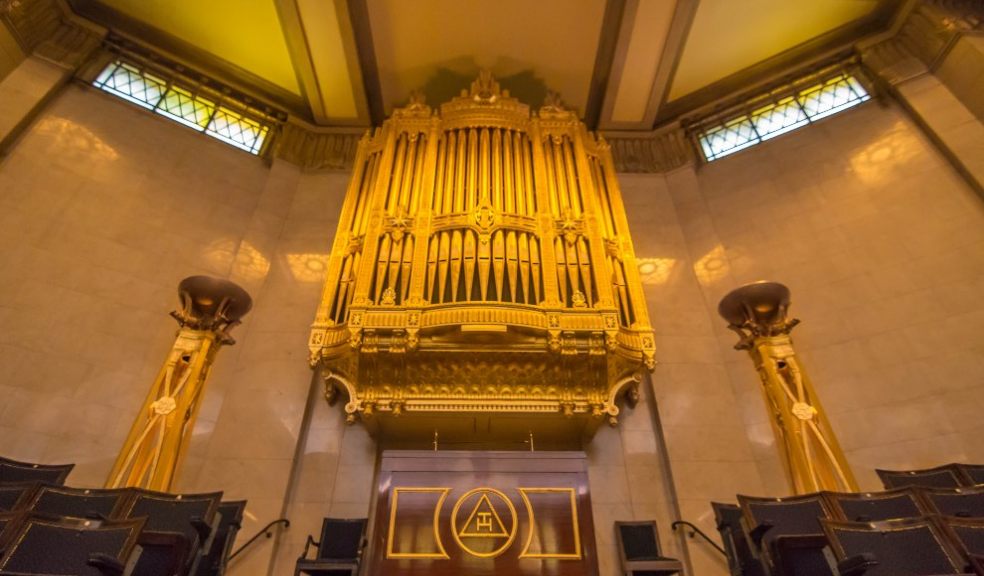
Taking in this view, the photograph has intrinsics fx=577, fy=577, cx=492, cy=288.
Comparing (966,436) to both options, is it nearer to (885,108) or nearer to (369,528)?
(885,108)

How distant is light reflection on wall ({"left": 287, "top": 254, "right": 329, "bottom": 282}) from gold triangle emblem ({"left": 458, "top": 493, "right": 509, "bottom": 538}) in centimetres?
418

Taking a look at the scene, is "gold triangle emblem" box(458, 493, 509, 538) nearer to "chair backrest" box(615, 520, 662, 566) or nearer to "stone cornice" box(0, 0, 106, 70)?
"chair backrest" box(615, 520, 662, 566)

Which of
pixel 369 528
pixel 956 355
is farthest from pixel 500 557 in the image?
pixel 956 355

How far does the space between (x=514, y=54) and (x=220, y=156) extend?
4.67 metres

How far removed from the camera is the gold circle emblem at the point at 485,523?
4176 mm

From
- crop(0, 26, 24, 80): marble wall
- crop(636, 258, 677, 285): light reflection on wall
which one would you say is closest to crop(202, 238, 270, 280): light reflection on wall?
crop(0, 26, 24, 80): marble wall

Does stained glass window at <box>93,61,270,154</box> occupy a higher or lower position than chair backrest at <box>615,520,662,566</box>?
higher

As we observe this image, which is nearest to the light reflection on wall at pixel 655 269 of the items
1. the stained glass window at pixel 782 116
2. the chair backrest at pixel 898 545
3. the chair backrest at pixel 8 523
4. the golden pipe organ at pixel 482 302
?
the golden pipe organ at pixel 482 302

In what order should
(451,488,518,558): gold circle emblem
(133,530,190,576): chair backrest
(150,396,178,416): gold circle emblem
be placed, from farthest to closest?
(150,396,178,416): gold circle emblem
(451,488,518,558): gold circle emblem
(133,530,190,576): chair backrest

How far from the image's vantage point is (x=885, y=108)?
796 centimetres

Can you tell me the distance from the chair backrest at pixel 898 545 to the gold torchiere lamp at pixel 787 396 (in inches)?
55.0

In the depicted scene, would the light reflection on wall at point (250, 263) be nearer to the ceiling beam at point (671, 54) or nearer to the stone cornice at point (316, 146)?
the stone cornice at point (316, 146)

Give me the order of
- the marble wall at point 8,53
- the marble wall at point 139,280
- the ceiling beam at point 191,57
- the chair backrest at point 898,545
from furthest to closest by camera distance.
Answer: the ceiling beam at point 191,57 < the marble wall at point 8,53 < the marble wall at point 139,280 < the chair backrest at point 898,545

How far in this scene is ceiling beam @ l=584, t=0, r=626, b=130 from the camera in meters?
8.27
